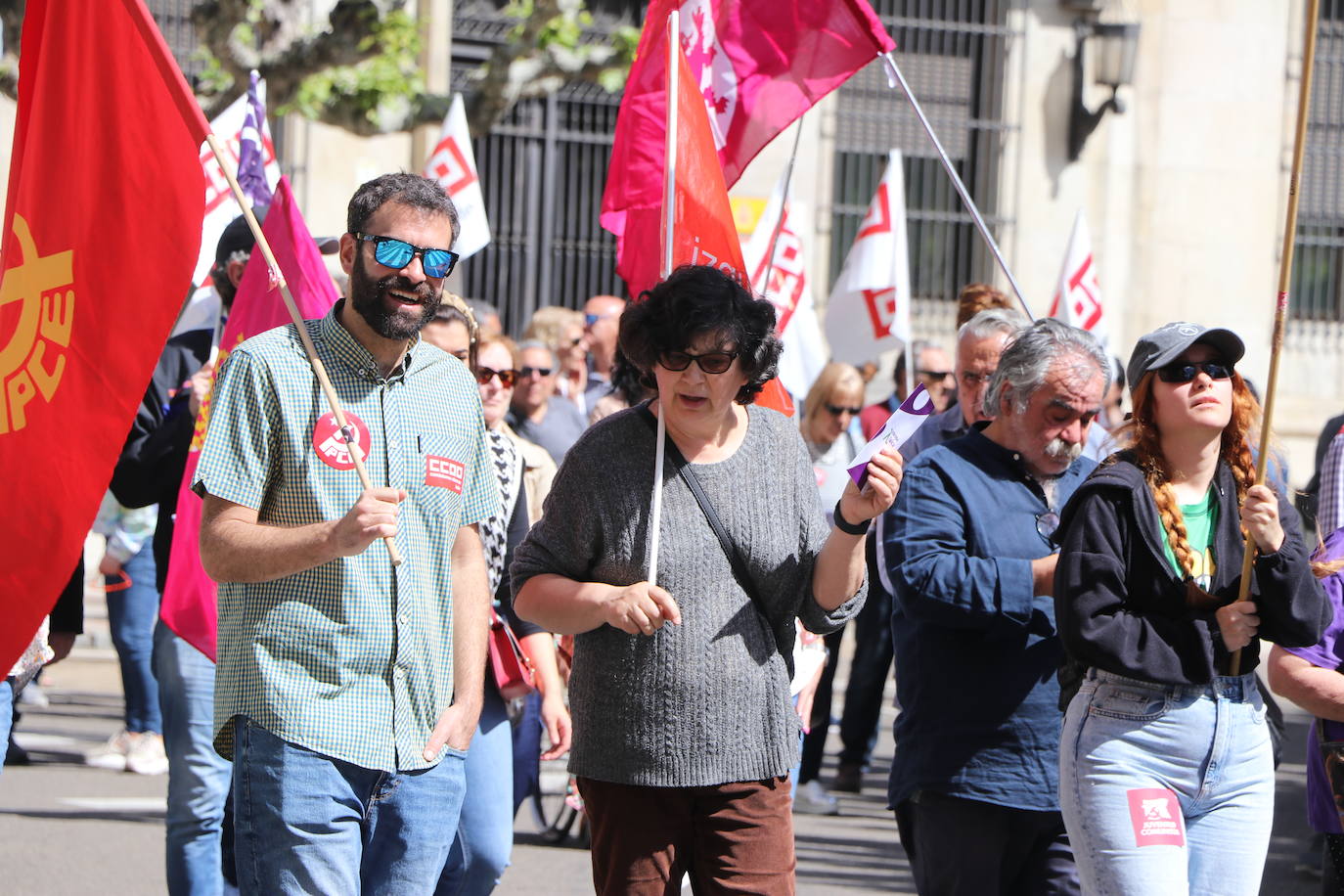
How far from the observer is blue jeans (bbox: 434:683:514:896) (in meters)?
4.62

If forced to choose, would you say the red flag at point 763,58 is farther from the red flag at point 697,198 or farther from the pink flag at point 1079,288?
the pink flag at point 1079,288

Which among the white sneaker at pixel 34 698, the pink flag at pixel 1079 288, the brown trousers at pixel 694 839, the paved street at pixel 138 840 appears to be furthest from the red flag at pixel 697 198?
the white sneaker at pixel 34 698

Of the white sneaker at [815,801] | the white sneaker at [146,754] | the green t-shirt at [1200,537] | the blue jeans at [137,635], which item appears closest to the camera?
the green t-shirt at [1200,537]

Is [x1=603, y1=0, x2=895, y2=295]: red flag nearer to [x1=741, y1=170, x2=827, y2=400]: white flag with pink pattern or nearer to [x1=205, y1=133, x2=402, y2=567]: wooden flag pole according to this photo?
[x1=205, y1=133, x2=402, y2=567]: wooden flag pole

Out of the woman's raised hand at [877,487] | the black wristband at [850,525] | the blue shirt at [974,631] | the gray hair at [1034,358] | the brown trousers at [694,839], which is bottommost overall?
the brown trousers at [694,839]

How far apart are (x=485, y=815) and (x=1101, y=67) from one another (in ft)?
43.1

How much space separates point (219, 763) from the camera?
5.07m

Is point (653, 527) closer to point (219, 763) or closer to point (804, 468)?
point (804, 468)

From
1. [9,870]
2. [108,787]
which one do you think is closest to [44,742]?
[108,787]

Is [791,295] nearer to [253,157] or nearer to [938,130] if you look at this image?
[253,157]

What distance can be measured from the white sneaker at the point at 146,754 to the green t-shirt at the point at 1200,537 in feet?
18.9

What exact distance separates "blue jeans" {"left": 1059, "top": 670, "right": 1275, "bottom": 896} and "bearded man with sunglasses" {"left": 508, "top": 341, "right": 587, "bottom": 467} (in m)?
4.65

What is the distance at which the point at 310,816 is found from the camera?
3.55 metres

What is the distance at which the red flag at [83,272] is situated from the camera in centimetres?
378
